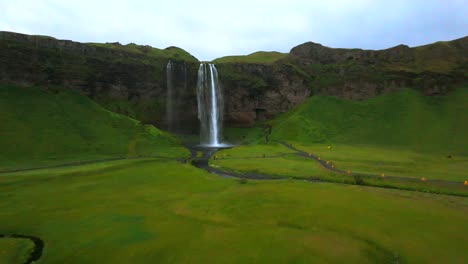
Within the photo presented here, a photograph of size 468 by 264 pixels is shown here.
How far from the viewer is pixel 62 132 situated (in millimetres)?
60500

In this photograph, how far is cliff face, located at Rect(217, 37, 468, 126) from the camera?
10312cm

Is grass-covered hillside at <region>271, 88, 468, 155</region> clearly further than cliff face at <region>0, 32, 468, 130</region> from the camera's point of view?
No

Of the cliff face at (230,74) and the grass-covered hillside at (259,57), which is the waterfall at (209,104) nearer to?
the cliff face at (230,74)

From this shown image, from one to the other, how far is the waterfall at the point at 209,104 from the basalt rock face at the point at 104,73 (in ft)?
11.0

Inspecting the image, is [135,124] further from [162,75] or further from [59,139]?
[162,75]

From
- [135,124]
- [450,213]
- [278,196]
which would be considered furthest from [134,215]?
[135,124]

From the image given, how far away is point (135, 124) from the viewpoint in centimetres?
7562

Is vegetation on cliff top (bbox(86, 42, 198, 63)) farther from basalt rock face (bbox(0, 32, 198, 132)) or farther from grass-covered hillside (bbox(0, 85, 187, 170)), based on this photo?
grass-covered hillside (bbox(0, 85, 187, 170))

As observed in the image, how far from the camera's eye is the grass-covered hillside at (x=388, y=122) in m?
76.2

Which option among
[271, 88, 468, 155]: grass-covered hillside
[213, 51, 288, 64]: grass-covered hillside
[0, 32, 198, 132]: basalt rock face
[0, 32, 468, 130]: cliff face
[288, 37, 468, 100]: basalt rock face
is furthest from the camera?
[213, 51, 288, 64]: grass-covered hillside

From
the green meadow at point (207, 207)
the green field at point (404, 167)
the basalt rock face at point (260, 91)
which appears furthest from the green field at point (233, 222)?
the basalt rock face at point (260, 91)

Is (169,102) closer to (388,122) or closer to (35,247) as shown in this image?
(388,122)

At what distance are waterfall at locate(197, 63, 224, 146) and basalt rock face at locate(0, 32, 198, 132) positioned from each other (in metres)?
3.34

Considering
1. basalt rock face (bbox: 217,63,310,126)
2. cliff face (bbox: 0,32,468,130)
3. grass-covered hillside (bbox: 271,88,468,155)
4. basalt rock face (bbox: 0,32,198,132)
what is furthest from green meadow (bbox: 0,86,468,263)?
basalt rock face (bbox: 217,63,310,126)
